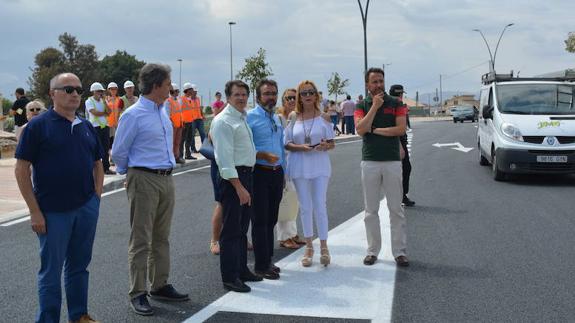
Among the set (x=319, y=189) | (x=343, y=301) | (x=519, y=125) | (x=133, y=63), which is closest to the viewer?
(x=343, y=301)

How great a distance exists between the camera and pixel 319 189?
614 cm

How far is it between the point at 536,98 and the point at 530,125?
3.51 feet

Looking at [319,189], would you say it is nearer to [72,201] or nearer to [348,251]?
[348,251]

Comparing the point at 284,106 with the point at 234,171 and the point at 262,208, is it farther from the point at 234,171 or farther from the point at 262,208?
the point at 234,171

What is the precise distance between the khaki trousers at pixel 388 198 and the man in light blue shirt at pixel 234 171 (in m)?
1.37

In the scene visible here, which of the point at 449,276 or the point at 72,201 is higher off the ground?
the point at 72,201

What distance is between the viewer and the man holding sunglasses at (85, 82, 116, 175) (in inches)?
514

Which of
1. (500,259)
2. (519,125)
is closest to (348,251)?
(500,259)

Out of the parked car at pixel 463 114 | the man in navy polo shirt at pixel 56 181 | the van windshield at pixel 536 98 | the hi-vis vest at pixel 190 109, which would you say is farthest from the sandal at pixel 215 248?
the parked car at pixel 463 114

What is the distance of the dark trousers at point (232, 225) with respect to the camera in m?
5.26

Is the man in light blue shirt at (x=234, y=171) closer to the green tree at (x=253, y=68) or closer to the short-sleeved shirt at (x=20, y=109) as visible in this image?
the short-sleeved shirt at (x=20, y=109)

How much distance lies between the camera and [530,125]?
37.9 feet

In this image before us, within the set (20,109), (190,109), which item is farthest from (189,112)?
(20,109)

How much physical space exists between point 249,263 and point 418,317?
85.1 inches
